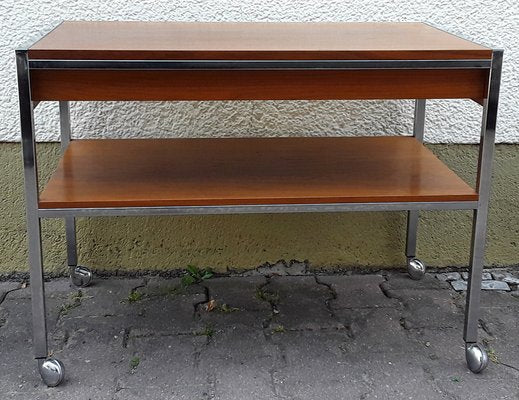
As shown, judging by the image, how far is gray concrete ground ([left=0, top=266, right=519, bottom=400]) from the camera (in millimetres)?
2406

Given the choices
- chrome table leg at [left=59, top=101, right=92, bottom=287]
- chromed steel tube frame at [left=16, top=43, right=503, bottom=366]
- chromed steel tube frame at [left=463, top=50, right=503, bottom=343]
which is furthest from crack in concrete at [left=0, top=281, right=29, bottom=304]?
chromed steel tube frame at [left=463, top=50, right=503, bottom=343]

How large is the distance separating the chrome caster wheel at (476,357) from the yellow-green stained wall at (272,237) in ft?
2.30

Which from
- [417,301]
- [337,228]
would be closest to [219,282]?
[337,228]

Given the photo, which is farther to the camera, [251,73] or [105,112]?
[105,112]

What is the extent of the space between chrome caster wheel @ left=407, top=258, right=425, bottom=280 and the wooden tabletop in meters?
0.89

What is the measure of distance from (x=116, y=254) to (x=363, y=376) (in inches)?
42.9

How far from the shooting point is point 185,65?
6.89 feet

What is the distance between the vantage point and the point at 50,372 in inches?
93.4

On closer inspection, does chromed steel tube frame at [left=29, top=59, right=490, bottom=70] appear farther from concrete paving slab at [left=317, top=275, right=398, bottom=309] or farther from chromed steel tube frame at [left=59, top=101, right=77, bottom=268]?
concrete paving slab at [left=317, top=275, right=398, bottom=309]

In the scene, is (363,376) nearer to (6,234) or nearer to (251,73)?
(251,73)

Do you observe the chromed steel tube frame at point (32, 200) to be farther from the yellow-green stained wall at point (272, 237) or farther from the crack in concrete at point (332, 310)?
the crack in concrete at point (332, 310)

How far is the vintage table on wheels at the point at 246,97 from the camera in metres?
2.12

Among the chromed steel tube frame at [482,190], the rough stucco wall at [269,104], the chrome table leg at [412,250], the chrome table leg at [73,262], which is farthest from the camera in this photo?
the chrome table leg at [412,250]

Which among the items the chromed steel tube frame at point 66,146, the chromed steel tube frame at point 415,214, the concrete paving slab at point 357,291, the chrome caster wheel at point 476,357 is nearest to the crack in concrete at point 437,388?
the chrome caster wheel at point 476,357
